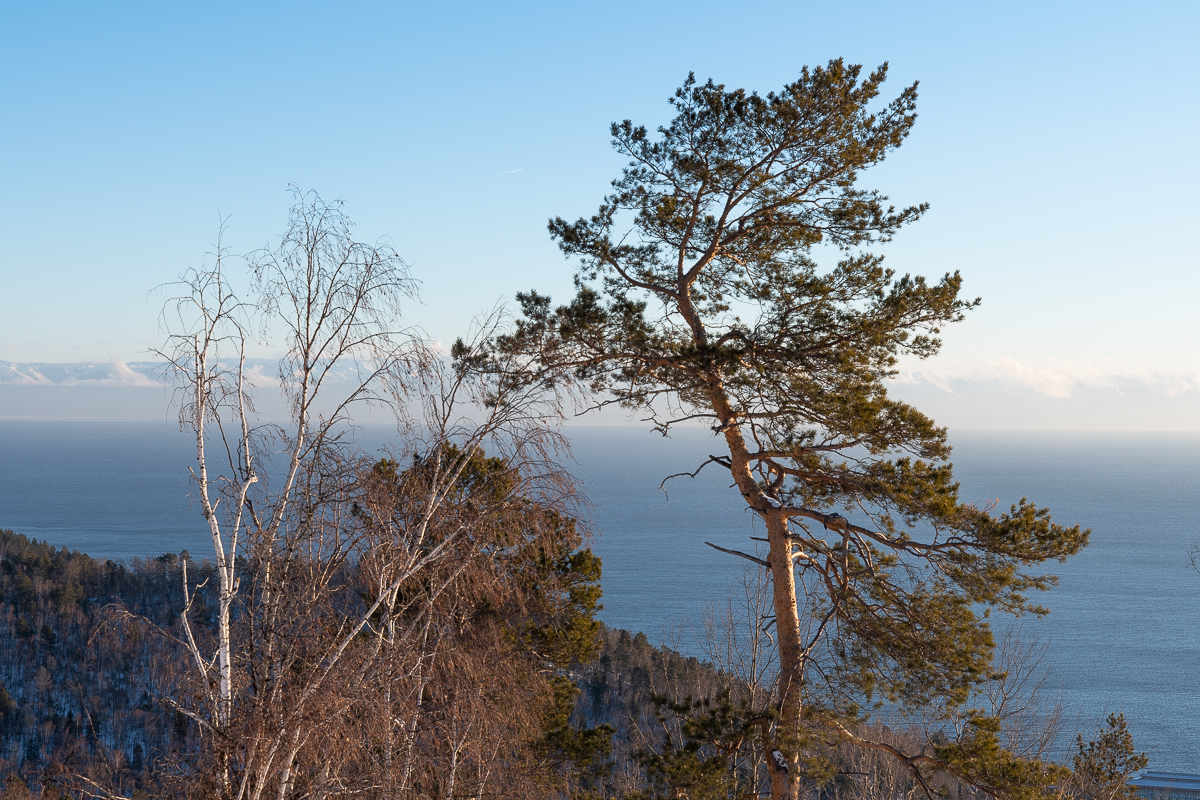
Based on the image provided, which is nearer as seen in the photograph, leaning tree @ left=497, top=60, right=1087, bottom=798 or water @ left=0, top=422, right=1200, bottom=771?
leaning tree @ left=497, top=60, right=1087, bottom=798

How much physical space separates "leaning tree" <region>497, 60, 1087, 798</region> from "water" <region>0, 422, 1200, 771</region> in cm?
107

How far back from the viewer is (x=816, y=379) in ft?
27.2

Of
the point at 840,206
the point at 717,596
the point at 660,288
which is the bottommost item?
the point at 717,596

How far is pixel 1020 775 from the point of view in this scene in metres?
7.27

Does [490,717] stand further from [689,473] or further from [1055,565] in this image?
[1055,565]

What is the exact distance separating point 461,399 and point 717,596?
47.7 m

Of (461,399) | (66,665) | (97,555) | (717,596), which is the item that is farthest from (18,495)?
(461,399)

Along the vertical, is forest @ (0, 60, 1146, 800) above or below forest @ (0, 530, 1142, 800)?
above

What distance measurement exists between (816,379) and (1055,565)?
74619 millimetres

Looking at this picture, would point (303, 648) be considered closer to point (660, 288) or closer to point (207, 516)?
point (207, 516)

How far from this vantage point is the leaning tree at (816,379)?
7676 millimetres

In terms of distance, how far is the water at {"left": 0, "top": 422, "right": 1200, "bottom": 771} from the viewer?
1563 inches

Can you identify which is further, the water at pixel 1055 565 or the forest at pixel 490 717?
the water at pixel 1055 565

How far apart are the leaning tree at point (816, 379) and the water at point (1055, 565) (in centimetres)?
107
